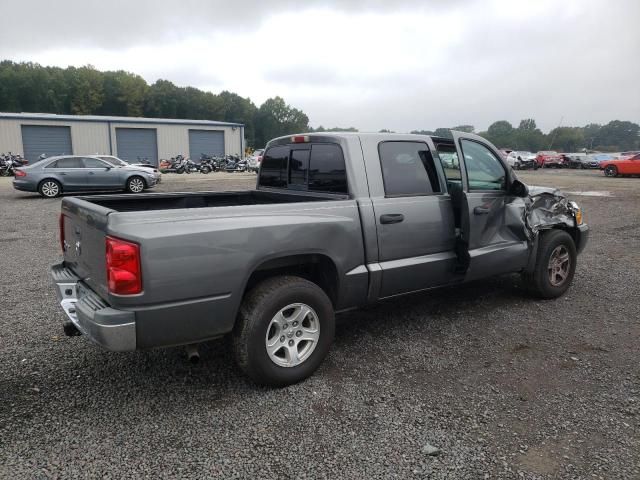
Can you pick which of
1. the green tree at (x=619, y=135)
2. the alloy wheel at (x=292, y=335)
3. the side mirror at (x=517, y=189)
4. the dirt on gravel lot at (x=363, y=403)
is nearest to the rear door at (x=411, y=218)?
the dirt on gravel lot at (x=363, y=403)

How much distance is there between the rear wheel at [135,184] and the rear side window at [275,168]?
1394 centimetres

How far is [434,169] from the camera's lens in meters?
4.41

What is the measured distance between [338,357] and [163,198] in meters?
2.33

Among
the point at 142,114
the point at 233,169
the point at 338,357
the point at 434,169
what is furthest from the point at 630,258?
the point at 142,114

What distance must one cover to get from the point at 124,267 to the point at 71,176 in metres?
15.7

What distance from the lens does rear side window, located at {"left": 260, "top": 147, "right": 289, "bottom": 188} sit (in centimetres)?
479

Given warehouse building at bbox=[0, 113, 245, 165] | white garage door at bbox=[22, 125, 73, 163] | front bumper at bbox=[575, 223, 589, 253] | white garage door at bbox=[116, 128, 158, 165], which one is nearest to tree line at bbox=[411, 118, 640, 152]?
warehouse building at bbox=[0, 113, 245, 165]

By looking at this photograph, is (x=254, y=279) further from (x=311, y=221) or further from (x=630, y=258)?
(x=630, y=258)

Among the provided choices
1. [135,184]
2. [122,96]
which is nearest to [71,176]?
[135,184]

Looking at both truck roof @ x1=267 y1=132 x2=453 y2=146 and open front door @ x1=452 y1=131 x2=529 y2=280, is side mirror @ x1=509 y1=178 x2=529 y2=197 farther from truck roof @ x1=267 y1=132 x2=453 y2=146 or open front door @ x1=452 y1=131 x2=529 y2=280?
truck roof @ x1=267 y1=132 x2=453 y2=146

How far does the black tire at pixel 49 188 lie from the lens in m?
16.1

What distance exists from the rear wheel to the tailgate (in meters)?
14.5

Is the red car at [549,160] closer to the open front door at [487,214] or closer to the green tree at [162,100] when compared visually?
the open front door at [487,214]

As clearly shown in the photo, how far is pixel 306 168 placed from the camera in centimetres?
445
